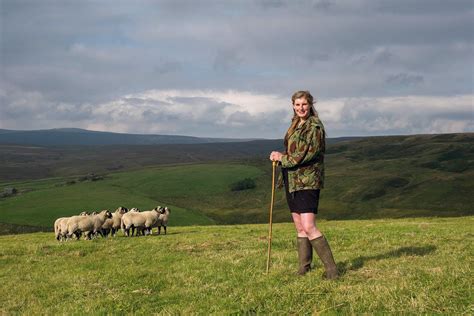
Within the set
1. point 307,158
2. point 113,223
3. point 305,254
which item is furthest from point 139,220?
point 307,158

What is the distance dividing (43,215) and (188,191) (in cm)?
4888

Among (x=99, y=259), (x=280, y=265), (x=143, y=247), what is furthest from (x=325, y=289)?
(x=143, y=247)

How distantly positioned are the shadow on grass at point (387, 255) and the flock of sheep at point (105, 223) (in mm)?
19115

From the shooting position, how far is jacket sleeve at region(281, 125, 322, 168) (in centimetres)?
962

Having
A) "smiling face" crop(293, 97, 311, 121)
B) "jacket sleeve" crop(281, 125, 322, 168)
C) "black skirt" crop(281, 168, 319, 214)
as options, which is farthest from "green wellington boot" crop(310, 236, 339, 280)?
"smiling face" crop(293, 97, 311, 121)

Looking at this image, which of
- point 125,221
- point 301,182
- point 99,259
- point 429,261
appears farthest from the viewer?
point 125,221

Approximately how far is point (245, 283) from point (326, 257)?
71.4 inches

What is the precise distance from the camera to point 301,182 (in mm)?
9719

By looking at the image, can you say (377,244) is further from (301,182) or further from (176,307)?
(176,307)

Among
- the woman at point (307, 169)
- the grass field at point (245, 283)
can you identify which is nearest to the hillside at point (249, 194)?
the grass field at point (245, 283)

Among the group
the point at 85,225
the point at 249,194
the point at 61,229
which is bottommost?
the point at 249,194

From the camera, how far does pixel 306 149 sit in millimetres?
9633

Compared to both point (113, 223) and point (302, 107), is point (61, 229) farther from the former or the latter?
point (302, 107)

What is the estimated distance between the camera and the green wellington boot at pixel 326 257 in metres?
9.55
